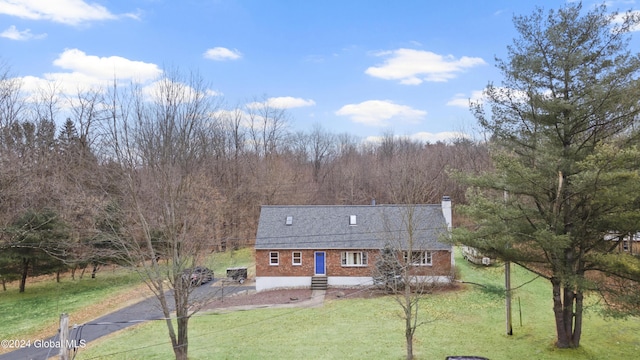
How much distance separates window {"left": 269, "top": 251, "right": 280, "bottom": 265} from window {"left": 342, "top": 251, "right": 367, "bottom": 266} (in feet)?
14.1

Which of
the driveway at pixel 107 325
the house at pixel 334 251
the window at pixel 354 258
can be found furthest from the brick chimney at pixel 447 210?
the driveway at pixel 107 325

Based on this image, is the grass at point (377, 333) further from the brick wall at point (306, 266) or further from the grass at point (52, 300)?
the brick wall at point (306, 266)

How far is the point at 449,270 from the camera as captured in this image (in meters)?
25.5

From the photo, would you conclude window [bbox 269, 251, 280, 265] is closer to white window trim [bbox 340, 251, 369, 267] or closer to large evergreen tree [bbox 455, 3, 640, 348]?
white window trim [bbox 340, 251, 369, 267]

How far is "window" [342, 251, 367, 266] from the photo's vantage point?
87.6 feet

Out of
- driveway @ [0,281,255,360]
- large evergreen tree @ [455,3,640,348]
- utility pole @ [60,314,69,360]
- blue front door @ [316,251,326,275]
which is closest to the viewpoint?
utility pole @ [60,314,69,360]

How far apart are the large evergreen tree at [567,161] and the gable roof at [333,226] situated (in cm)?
1085

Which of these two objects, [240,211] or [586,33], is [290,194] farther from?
[586,33]

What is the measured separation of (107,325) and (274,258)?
33.7 ft

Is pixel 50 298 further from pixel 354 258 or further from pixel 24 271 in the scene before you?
pixel 354 258

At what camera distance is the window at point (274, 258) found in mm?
27066

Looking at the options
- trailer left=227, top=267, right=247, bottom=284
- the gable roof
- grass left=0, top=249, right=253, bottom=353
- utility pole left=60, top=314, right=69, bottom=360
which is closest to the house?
the gable roof

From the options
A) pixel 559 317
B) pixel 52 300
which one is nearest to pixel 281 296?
pixel 52 300

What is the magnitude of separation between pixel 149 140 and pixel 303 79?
24.7 meters
